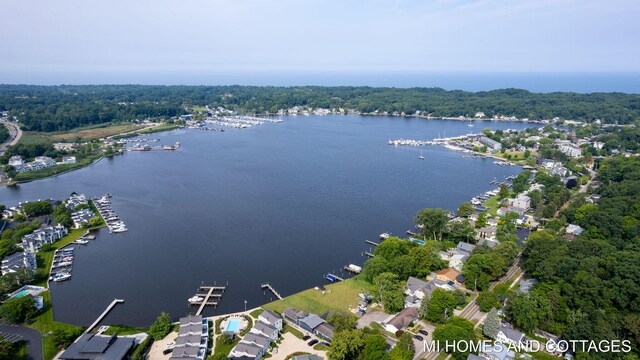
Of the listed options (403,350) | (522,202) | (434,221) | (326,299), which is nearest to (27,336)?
(326,299)

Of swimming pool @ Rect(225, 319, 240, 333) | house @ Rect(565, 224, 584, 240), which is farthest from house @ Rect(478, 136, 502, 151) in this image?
swimming pool @ Rect(225, 319, 240, 333)

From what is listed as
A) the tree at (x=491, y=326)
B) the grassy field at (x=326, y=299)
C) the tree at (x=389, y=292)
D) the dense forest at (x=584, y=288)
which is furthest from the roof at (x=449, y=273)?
the tree at (x=491, y=326)

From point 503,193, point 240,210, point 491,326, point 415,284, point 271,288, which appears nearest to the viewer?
point 491,326

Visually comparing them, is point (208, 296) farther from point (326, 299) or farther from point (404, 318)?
point (404, 318)

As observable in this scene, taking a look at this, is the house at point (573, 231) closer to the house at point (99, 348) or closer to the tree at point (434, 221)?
the tree at point (434, 221)

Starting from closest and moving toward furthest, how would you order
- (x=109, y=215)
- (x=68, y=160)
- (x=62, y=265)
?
(x=62, y=265), (x=109, y=215), (x=68, y=160)
